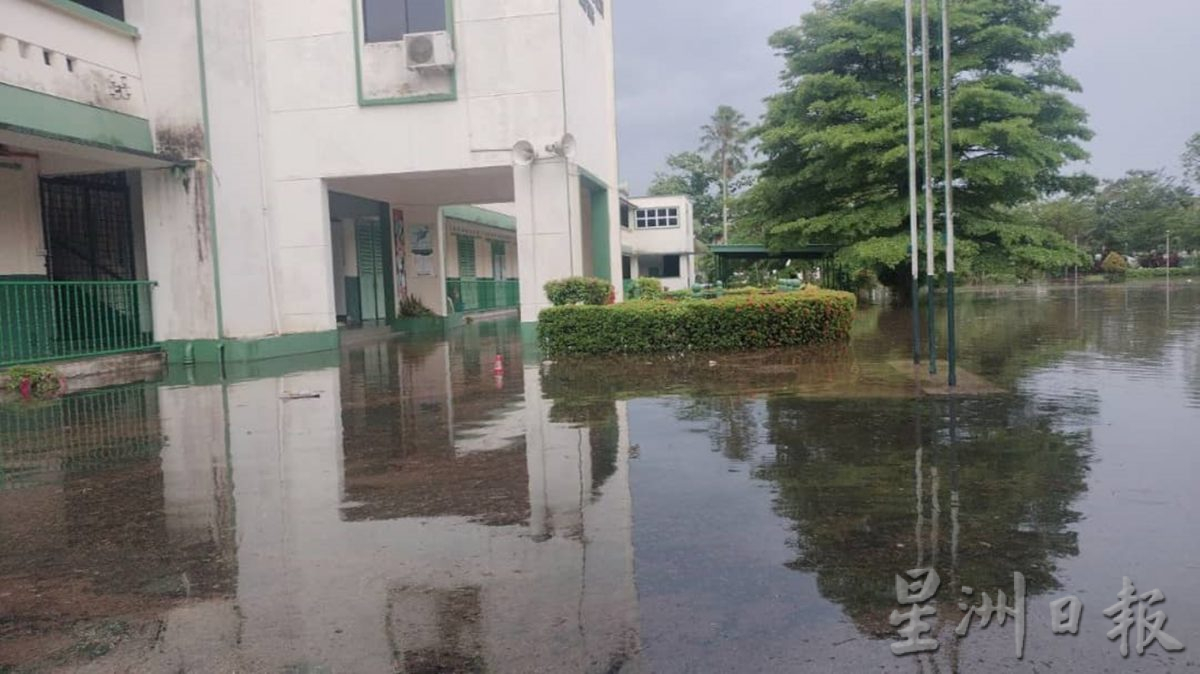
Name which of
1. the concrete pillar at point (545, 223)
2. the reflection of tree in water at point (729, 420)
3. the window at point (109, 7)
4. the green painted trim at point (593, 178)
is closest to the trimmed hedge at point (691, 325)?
the concrete pillar at point (545, 223)

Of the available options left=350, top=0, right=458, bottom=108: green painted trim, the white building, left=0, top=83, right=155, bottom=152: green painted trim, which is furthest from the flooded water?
left=350, top=0, right=458, bottom=108: green painted trim

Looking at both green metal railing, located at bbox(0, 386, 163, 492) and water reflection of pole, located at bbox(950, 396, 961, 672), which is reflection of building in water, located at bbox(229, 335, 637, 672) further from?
water reflection of pole, located at bbox(950, 396, 961, 672)

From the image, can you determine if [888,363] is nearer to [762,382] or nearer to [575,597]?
[762,382]

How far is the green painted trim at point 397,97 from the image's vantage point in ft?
48.4

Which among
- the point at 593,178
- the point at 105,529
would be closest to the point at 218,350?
the point at 593,178

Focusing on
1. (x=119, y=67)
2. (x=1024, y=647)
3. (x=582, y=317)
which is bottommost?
(x=1024, y=647)

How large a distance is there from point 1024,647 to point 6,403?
38.4ft

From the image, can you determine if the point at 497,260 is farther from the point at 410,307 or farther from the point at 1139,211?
the point at 1139,211

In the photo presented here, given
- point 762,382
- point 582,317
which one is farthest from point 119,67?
point 762,382

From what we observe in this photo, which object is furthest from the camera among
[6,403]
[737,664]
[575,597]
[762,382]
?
[6,403]

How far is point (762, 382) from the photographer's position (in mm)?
9375

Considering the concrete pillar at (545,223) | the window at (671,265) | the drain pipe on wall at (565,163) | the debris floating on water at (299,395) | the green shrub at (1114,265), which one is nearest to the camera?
the debris floating on water at (299,395)

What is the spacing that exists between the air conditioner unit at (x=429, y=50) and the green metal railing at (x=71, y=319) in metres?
5.98

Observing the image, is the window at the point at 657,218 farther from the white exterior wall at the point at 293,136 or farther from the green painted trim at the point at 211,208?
the green painted trim at the point at 211,208
